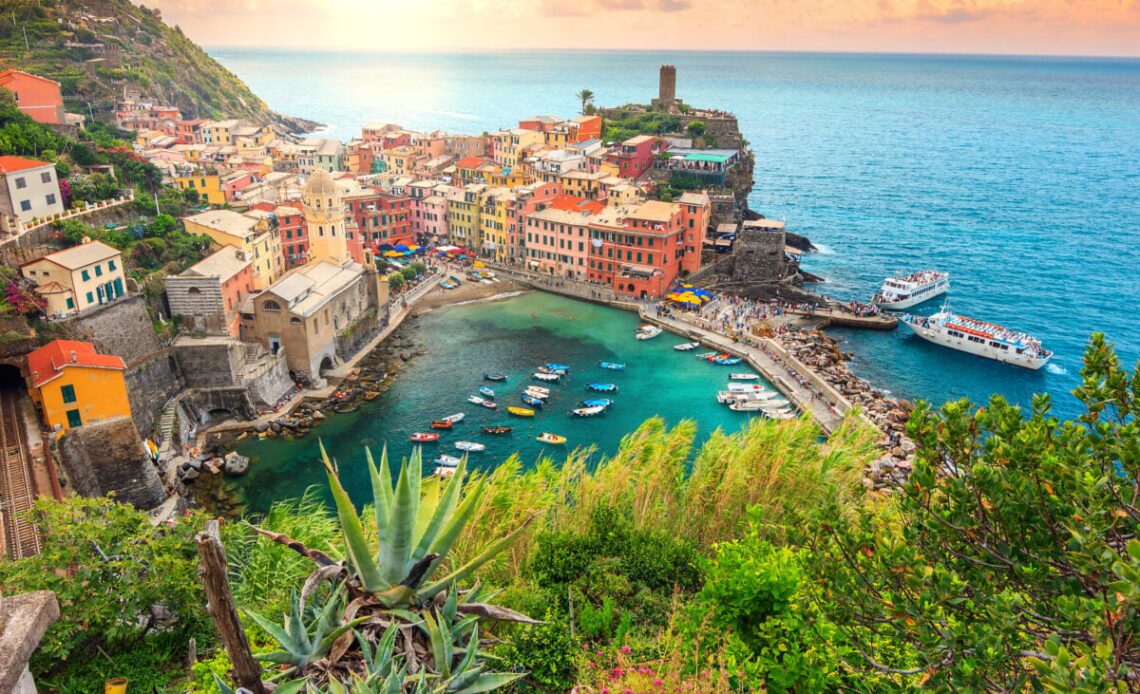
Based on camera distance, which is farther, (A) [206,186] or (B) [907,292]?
(B) [907,292]

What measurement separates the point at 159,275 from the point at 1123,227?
9560cm

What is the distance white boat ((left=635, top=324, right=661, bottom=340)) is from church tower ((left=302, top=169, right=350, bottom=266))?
21.0m

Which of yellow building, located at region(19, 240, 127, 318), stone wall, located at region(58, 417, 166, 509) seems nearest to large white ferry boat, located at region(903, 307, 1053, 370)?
stone wall, located at region(58, 417, 166, 509)

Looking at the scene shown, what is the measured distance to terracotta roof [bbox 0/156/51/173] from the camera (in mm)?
35969

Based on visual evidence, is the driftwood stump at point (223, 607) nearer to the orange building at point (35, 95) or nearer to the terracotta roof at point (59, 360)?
the terracotta roof at point (59, 360)

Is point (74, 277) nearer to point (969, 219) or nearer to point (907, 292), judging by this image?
point (907, 292)

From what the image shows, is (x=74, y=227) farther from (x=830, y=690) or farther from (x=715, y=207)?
(x=715, y=207)

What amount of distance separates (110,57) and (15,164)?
201ft

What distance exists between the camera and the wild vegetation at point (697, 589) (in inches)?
277

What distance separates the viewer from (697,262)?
5850 centimetres

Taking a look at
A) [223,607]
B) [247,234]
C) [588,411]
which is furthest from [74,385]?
[223,607]

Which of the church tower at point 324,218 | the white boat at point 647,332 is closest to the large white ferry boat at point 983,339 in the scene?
the white boat at point 647,332

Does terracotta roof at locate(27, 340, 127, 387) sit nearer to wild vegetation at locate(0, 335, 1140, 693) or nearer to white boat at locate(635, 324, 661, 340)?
wild vegetation at locate(0, 335, 1140, 693)

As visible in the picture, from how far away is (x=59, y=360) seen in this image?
88.4 feet
